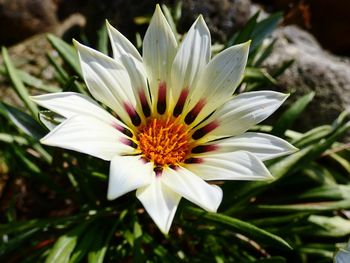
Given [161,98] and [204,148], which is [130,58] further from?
[204,148]

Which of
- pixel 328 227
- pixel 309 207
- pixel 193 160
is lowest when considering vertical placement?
pixel 328 227

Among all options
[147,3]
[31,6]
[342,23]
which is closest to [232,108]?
[147,3]

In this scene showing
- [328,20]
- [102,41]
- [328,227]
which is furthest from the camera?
[328,20]

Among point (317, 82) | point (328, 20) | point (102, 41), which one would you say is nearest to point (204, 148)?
point (102, 41)

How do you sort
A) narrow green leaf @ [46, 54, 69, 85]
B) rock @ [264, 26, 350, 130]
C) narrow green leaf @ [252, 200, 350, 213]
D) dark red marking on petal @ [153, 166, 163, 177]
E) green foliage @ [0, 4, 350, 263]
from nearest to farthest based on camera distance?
dark red marking on petal @ [153, 166, 163, 177] < green foliage @ [0, 4, 350, 263] < narrow green leaf @ [252, 200, 350, 213] < narrow green leaf @ [46, 54, 69, 85] < rock @ [264, 26, 350, 130]

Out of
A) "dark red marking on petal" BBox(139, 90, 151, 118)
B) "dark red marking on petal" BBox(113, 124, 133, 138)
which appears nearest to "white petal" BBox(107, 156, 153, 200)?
"dark red marking on petal" BBox(113, 124, 133, 138)

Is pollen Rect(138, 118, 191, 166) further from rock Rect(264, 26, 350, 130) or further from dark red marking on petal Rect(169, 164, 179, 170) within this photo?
rock Rect(264, 26, 350, 130)
